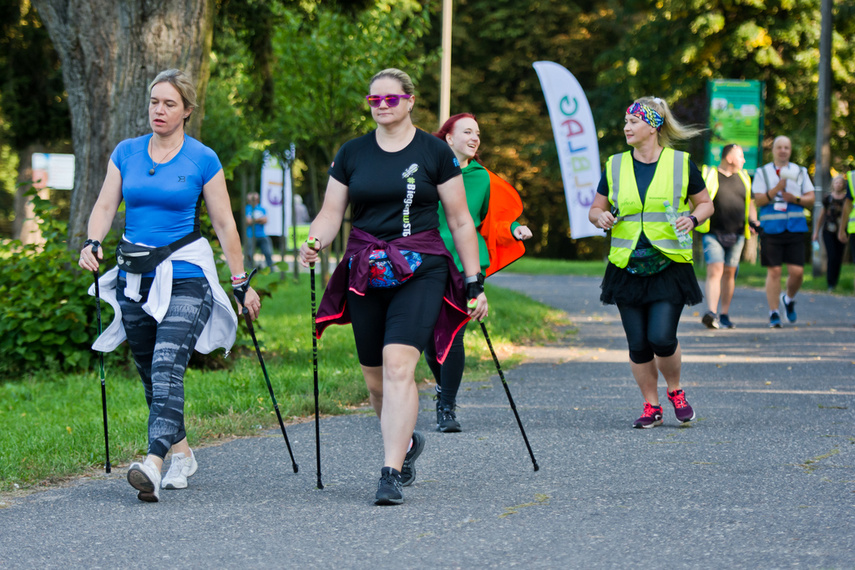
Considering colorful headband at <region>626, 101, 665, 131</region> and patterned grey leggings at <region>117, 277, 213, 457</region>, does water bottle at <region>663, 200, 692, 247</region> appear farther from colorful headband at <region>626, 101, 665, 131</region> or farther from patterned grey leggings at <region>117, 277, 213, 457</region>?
patterned grey leggings at <region>117, 277, 213, 457</region>

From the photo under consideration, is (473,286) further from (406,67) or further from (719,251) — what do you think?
(406,67)

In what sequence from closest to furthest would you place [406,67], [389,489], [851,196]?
[389,489] → [851,196] → [406,67]

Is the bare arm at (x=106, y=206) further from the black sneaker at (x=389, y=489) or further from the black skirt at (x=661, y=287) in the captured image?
the black skirt at (x=661, y=287)

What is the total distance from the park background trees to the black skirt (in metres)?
3.83

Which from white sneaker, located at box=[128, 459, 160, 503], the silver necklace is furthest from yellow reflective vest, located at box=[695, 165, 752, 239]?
white sneaker, located at box=[128, 459, 160, 503]

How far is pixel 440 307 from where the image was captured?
504cm

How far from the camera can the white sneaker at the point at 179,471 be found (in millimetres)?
5273

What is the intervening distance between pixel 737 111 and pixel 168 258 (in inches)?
766

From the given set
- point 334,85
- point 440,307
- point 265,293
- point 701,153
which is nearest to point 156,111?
point 440,307

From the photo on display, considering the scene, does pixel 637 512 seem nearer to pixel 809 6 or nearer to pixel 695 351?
pixel 695 351

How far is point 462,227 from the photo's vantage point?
5.15 metres

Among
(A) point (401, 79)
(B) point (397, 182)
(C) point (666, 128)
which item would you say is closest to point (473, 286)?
(B) point (397, 182)

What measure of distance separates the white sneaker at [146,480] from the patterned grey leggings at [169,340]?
0.17 m

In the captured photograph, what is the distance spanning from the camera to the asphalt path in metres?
4.03
